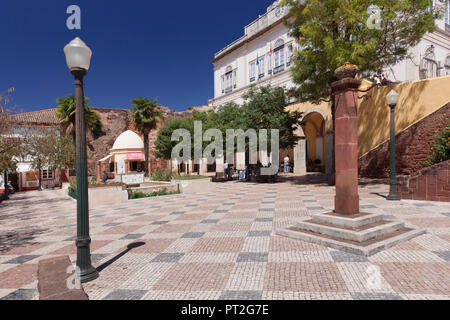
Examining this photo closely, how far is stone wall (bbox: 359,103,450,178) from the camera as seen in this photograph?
12.4 metres

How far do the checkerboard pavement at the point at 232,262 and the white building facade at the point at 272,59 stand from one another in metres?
13.5

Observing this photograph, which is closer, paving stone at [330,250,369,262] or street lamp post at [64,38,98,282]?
street lamp post at [64,38,98,282]

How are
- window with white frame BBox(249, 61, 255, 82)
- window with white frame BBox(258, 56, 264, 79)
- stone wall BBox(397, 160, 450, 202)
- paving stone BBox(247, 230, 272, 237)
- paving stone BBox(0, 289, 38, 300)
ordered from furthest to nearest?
window with white frame BBox(249, 61, 255, 82) → window with white frame BBox(258, 56, 264, 79) → stone wall BBox(397, 160, 450, 202) → paving stone BBox(247, 230, 272, 237) → paving stone BBox(0, 289, 38, 300)

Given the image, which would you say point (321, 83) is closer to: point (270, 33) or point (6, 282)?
point (6, 282)

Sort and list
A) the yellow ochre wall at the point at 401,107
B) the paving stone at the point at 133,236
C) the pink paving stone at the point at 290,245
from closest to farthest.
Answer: the pink paving stone at the point at 290,245 → the paving stone at the point at 133,236 → the yellow ochre wall at the point at 401,107

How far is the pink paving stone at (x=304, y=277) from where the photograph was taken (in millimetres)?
3111

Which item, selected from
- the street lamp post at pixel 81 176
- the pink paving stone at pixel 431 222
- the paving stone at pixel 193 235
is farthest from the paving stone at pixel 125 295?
the pink paving stone at pixel 431 222

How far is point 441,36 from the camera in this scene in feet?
64.7

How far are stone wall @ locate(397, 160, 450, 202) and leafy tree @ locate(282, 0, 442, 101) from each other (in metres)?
5.02

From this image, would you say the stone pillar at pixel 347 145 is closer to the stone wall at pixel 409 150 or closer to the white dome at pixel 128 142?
the stone wall at pixel 409 150

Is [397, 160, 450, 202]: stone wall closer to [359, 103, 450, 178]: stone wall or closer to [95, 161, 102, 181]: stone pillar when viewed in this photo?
[359, 103, 450, 178]: stone wall

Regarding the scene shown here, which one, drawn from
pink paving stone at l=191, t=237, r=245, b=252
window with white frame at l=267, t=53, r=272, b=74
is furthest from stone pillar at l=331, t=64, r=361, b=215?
window with white frame at l=267, t=53, r=272, b=74
